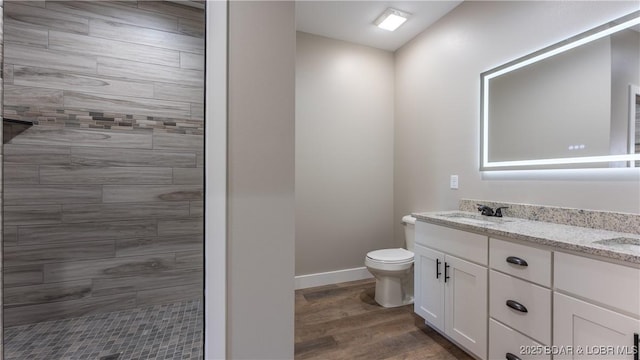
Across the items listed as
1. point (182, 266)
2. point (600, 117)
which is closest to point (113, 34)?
point (182, 266)

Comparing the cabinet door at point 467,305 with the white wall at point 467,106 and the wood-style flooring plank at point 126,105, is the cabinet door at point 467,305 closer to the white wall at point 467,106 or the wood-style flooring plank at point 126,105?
the white wall at point 467,106

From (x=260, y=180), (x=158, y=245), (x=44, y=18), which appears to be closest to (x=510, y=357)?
(x=260, y=180)

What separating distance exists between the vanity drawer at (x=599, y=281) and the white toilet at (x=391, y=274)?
115 centimetres

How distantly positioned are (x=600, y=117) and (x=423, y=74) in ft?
4.81

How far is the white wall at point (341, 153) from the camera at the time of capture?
2762 millimetres

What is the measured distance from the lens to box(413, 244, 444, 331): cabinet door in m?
1.84

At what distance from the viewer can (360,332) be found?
1962 mm

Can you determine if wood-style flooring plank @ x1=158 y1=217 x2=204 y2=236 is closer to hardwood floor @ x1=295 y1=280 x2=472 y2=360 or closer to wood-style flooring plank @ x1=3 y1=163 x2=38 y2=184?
wood-style flooring plank @ x1=3 y1=163 x2=38 y2=184

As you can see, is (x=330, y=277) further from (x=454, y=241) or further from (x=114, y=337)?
(x=114, y=337)

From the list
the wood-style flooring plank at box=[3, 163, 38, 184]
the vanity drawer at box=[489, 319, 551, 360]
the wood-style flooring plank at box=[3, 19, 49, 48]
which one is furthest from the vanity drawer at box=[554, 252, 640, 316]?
the wood-style flooring plank at box=[3, 19, 49, 48]

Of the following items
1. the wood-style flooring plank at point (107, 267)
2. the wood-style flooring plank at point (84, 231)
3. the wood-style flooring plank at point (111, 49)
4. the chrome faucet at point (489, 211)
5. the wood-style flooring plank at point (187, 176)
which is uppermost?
the wood-style flooring plank at point (111, 49)

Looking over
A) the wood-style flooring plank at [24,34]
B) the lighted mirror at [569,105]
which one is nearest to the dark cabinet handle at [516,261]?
the lighted mirror at [569,105]

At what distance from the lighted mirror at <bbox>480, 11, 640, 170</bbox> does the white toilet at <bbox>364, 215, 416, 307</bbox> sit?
99 centimetres

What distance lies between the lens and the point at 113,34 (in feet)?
7.00
